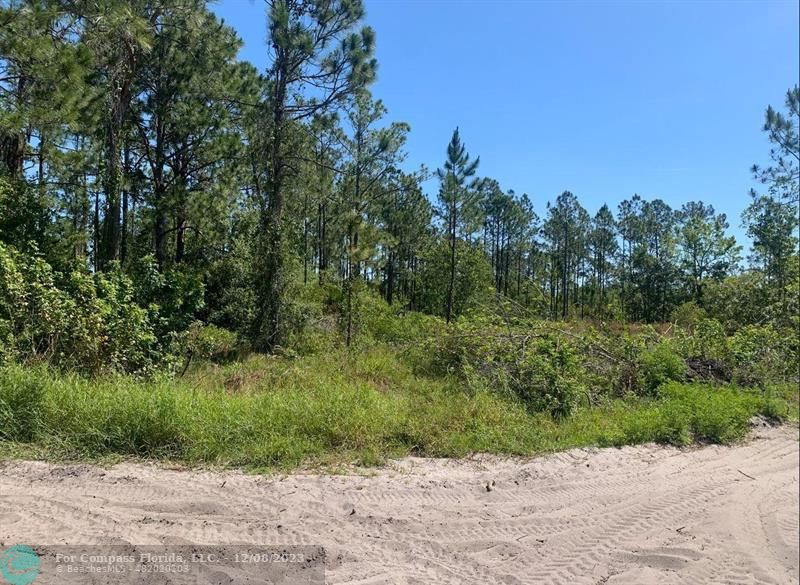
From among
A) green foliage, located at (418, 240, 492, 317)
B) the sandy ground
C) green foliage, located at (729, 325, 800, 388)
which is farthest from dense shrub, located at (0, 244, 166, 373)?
green foliage, located at (418, 240, 492, 317)

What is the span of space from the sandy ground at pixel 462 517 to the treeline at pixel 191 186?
3531 mm

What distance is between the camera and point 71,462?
15.6ft

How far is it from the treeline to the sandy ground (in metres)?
3.53

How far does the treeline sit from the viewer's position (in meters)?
8.55

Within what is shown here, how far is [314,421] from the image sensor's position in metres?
5.76

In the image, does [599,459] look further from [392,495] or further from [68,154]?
[68,154]

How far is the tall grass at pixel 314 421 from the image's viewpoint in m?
5.12

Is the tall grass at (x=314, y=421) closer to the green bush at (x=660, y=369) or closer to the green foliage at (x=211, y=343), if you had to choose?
the green bush at (x=660, y=369)

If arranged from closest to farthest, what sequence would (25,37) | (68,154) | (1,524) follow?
(1,524) → (25,37) → (68,154)

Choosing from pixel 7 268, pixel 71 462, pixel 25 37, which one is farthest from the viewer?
pixel 25 37

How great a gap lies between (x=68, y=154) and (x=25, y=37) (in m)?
3.48

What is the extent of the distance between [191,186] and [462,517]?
→ 18.2 meters

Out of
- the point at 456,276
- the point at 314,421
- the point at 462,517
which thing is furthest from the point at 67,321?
the point at 456,276

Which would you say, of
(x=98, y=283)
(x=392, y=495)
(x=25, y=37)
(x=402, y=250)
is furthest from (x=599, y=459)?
(x=402, y=250)
